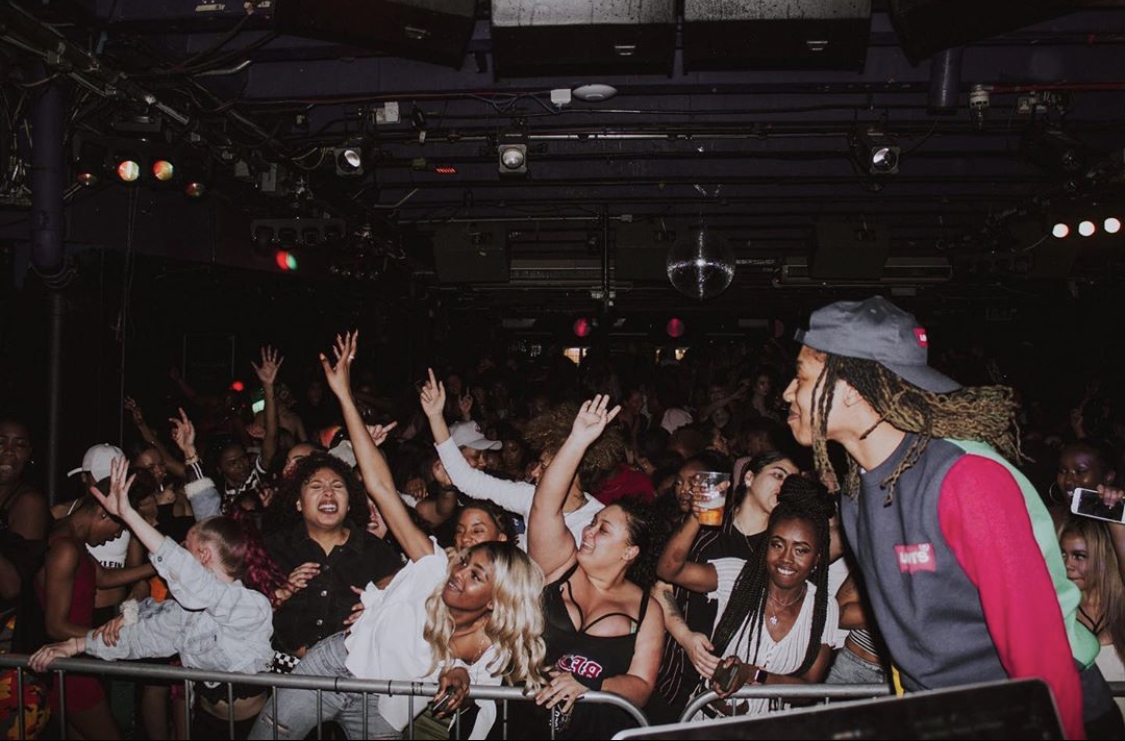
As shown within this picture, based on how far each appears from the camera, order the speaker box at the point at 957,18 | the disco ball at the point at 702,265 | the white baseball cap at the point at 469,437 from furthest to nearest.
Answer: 1. the disco ball at the point at 702,265
2. the white baseball cap at the point at 469,437
3. the speaker box at the point at 957,18

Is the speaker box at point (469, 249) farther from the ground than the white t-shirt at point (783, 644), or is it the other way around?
the speaker box at point (469, 249)

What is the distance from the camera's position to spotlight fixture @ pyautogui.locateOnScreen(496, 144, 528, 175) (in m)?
5.89

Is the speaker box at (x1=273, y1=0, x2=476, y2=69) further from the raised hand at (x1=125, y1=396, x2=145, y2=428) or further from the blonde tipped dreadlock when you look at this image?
the raised hand at (x1=125, y1=396, x2=145, y2=428)

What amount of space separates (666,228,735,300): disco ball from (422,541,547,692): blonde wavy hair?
16.1 ft

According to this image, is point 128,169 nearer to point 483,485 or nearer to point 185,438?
point 185,438

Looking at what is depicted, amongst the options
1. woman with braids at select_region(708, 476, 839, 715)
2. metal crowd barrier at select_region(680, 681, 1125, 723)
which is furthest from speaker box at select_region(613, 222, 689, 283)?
metal crowd barrier at select_region(680, 681, 1125, 723)

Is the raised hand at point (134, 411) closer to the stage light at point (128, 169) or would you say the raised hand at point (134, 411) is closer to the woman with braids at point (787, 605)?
the stage light at point (128, 169)

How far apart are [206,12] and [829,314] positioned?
12.5 feet

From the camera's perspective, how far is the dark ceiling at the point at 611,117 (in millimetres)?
3467

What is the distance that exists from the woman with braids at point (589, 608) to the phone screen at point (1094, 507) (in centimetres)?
140

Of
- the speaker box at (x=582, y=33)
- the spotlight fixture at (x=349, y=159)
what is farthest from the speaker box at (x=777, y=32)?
the spotlight fixture at (x=349, y=159)

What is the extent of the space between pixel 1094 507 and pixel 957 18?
197cm

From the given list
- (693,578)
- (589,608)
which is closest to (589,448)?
(693,578)

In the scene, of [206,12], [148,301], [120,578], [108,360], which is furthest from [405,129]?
[120,578]
